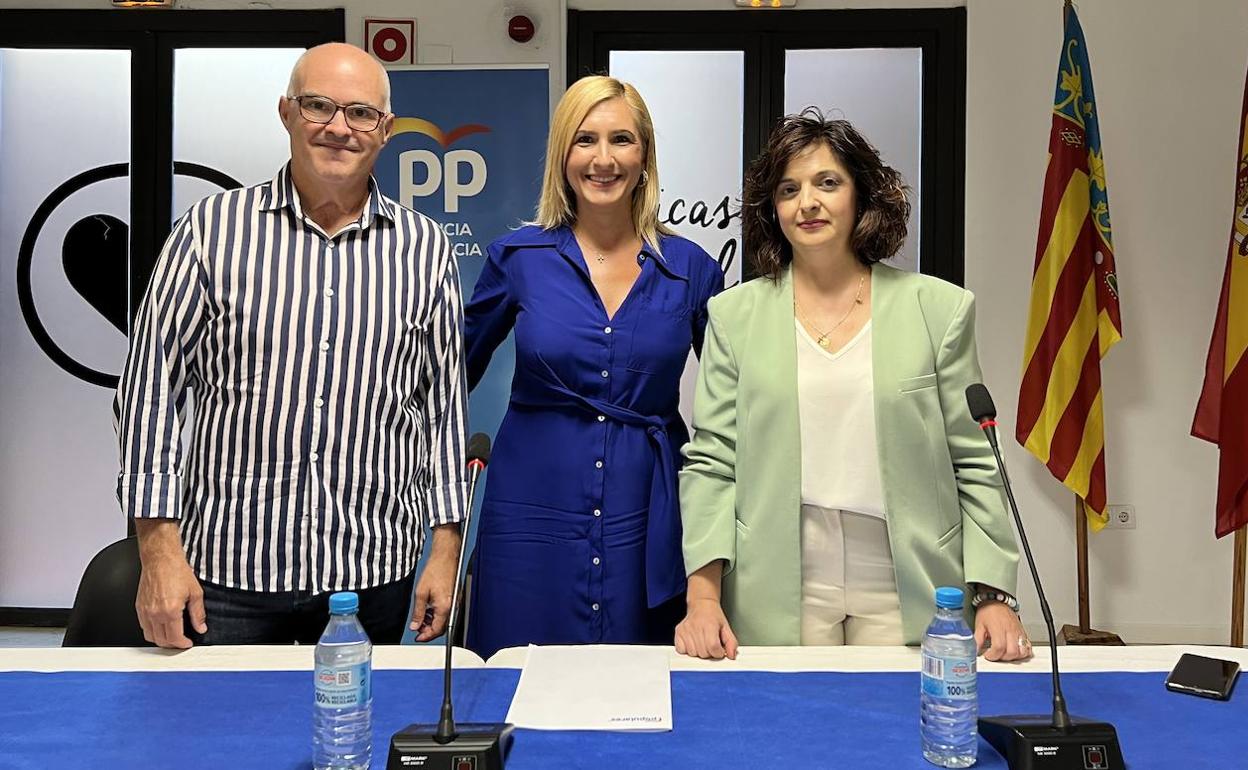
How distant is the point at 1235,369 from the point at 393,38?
3574mm

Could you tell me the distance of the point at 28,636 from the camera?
179 inches

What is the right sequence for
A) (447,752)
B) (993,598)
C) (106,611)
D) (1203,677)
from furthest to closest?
(106,611) < (993,598) < (1203,677) < (447,752)

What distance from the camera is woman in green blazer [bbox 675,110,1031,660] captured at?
5.89 feet

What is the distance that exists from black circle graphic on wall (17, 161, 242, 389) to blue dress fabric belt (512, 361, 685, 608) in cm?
312

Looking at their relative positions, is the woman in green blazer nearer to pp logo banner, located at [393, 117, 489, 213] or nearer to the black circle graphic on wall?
pp logo banner, located at [393, 117, 489, 213]

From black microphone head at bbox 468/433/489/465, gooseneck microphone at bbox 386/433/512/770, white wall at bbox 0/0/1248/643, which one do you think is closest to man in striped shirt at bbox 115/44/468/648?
black microphone head at bbox 468/433/489/465

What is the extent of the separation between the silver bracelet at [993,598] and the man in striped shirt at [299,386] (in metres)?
0.93

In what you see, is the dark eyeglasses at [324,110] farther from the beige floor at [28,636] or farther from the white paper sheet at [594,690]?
the beige floor at [28,636]

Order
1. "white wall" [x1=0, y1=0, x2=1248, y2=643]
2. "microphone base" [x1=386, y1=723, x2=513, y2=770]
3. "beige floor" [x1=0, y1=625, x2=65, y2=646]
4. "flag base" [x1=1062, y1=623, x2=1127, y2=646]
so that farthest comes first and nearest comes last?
"beige floor" [x1=0, y1=625, x2=65, y2=646], "white wall" [x1=0, y1=0, x2=1248, y2=643], "flag base" [x1=1062, y1=623, x2=1127, y2=646], "microphone base" [x1=386, y1=723, x2=513, y2=770]

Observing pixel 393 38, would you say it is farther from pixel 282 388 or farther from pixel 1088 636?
pixel 1088 636

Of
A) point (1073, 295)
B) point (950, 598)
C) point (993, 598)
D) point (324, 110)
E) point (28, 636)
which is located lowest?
point (28, 636)

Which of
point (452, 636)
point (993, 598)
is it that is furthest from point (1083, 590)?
point (452, 636)

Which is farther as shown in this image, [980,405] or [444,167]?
[444,167]

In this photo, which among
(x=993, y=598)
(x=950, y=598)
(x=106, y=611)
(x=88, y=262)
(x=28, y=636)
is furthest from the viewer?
(x=88, y=262)
